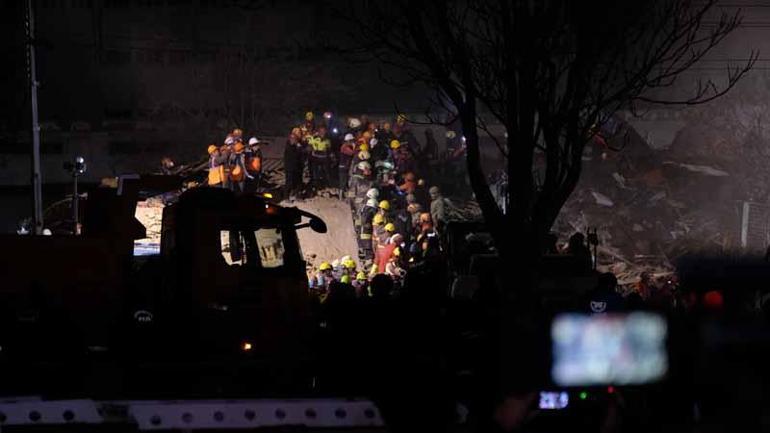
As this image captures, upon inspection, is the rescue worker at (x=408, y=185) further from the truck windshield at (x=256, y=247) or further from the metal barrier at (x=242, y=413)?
the metal barrier at (x=242, y=413)

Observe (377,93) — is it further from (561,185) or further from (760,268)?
(760,268)

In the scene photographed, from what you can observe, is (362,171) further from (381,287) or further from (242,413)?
(381,287)

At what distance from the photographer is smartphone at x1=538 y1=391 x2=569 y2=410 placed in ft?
24.2

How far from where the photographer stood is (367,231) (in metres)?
28.0

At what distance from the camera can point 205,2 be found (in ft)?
112

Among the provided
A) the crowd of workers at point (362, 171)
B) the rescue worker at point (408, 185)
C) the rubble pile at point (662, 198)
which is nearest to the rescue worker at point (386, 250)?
the crowd of workers at point (362, 171)

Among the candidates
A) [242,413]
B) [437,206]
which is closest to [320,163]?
[437,206]

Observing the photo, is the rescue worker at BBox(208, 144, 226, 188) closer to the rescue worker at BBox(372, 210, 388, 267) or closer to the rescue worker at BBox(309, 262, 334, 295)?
the rescue worker at BBox(372, 210, 388, 267)

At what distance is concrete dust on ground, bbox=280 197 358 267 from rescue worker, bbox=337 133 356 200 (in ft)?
1.59

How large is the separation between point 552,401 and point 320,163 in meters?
22.5

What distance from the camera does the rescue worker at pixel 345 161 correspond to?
29.3 meters

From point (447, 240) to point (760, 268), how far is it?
526 inches

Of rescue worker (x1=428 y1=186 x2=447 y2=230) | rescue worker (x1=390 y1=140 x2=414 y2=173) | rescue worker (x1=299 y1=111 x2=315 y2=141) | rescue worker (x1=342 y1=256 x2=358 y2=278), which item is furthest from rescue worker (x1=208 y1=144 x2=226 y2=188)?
rescue worker (x1=428 y1=186 x2=447 y2=230)

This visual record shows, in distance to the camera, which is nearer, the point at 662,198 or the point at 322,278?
the point at 322,278
